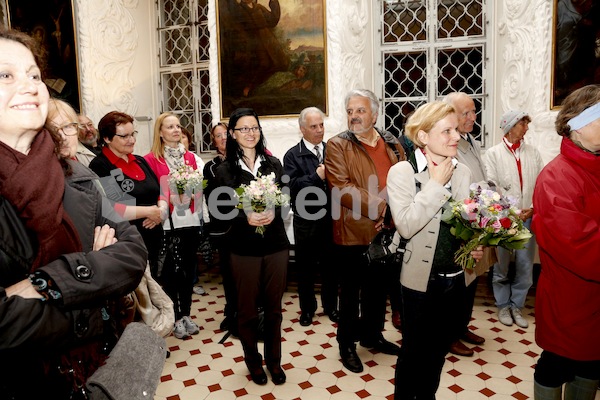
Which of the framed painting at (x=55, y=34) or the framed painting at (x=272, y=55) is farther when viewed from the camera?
the framed painting at (x=55, y=34)

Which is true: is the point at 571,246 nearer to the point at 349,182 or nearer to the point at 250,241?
the point at 349,182

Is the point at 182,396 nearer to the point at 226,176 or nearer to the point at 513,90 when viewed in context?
the point at 226,176

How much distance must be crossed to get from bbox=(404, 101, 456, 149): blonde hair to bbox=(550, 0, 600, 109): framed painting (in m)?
4.23

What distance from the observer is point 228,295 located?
154 inches

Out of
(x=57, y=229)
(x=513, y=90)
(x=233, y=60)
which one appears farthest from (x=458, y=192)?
(x=233, y=60)

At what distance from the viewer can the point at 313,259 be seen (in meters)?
4.72

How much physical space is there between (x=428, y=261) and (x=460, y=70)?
5.77 metres

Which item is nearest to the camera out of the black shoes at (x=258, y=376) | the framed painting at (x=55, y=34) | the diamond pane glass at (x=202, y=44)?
the black shoes at (x=258, y=376)

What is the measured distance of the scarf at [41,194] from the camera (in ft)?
4.41

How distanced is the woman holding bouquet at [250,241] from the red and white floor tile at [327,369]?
42 cm

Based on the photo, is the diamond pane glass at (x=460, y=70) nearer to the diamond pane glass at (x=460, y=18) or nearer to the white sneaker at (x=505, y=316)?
the diamond pane glass at (x=460, y=18)

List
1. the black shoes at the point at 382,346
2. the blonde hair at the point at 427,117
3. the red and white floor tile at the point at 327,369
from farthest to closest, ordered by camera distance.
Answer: the black shoes at the point at 382,346 → the red and white floor tile at the point at 327,369 → the blonde hair at the point at 427,117

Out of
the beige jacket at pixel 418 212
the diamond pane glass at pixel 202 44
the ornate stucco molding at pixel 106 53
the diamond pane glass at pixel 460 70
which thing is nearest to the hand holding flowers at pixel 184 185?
the beige jacket at pixel 418 212

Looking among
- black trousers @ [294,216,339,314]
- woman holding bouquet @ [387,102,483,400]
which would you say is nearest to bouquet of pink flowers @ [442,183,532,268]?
woman holding bouquet @ [387,102,483,400]
